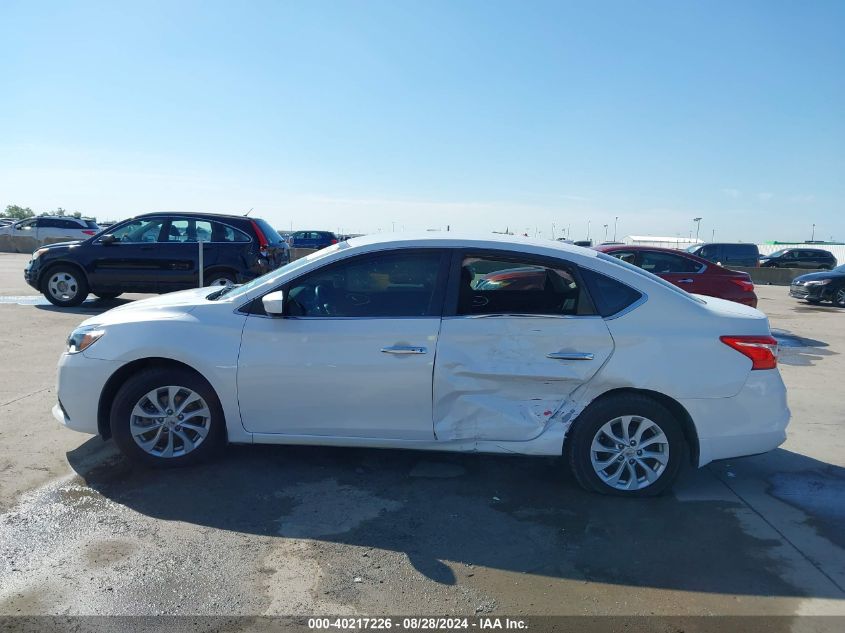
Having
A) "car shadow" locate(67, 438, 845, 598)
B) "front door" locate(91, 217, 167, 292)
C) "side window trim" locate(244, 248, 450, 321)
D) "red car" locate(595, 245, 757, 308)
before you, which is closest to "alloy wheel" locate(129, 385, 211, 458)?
"car shadow" locate(67, 438, 845, 598)

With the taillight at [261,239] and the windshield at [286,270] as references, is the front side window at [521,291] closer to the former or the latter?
the windshield at [286,270]

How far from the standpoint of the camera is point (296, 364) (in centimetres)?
424

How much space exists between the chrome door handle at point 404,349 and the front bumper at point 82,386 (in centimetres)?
182

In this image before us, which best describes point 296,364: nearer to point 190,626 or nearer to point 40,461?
point 190,626

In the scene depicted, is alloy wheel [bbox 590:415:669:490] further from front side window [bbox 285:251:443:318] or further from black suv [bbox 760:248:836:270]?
black suv [bbox 760:248:836:270]

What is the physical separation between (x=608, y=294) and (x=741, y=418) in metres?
1.14

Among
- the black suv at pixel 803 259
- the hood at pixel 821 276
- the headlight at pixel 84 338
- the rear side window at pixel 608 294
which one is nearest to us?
the rear side window at pixel 608 294

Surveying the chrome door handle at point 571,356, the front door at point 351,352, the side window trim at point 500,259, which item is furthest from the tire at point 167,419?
the chrome door handle at point 571,356

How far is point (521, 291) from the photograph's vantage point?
187 inches

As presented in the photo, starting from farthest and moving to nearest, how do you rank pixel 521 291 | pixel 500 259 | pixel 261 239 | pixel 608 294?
pixel 261 239, pixel 521 291, pixel 500 259, pixel 608 294

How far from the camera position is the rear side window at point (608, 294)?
4.22m

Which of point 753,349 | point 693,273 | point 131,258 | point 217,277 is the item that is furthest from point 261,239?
point 753,349

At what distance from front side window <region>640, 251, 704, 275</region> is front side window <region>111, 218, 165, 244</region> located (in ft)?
28.3

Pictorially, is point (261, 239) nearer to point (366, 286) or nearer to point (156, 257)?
point (156, 257)
